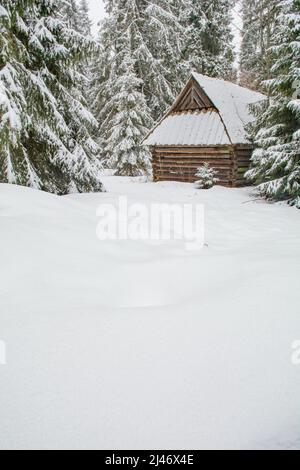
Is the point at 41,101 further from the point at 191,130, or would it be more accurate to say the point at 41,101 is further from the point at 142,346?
the point at 191,130

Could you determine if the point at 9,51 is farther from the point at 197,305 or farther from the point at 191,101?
the point at 191,101

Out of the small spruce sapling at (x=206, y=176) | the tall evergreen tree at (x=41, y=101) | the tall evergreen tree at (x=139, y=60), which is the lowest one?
the small spruce sapling at (x=206, y=176)

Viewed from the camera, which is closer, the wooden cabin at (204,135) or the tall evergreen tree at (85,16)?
the wooden cabin at (204,135)

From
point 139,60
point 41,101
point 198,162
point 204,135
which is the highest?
point 139,60

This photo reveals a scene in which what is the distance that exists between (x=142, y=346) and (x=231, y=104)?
18.2m

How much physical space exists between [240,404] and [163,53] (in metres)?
25.2

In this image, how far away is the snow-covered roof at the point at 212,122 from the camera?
54.7 ft

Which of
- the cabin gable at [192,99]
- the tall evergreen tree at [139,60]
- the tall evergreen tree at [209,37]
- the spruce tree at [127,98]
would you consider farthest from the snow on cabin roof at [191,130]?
the tall evergreen tree at [209,37]

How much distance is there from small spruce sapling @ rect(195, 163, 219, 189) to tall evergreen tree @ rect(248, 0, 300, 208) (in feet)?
13.1

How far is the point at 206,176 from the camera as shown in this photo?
16469 mm

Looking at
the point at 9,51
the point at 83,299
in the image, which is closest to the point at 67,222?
the point at 83,299

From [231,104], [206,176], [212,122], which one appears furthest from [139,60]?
[206,176]

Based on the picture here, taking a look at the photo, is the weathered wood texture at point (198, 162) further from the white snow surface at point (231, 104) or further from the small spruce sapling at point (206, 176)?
the white snow surface at point (231, 104)

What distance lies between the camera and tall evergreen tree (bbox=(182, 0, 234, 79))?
74.3ft
